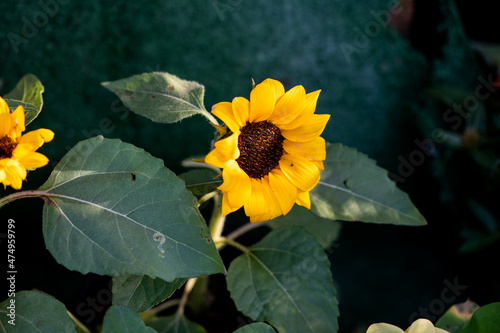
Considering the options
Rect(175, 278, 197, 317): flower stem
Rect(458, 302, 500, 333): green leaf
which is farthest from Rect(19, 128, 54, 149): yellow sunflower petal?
Rect(458, 302, 500, 333): green leaf

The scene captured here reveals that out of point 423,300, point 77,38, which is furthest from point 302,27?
point 423,300

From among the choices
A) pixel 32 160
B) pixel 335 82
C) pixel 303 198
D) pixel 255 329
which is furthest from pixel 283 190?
pixel 335 82

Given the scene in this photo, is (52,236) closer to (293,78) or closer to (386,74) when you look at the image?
(293,78)

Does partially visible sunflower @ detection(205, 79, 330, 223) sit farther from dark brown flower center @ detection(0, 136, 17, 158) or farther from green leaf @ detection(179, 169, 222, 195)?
dark brown flower center @ detection(0, 136, 17, 158)

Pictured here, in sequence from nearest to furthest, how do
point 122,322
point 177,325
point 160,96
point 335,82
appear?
point 122,322 < point 160,96 < point 177,325 < point 335,82

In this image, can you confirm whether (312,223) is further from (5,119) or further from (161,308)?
(5,119)

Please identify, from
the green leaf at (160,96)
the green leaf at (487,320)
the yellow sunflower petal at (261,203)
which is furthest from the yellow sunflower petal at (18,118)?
the green leaf at (487,320)
